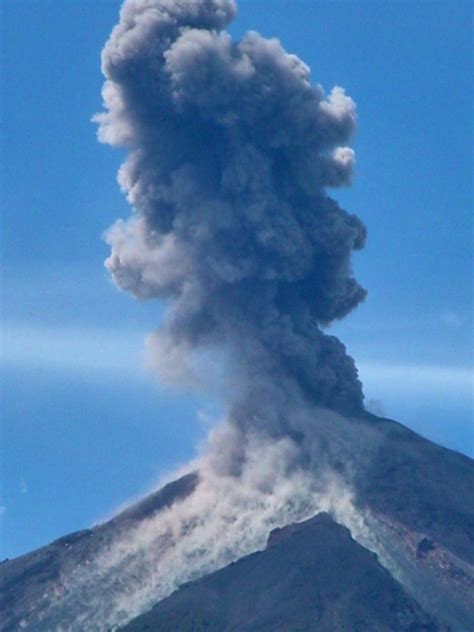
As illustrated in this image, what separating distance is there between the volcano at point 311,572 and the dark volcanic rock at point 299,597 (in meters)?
0.07

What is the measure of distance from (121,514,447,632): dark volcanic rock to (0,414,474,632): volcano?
0.07m

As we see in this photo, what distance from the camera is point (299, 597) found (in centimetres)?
6300

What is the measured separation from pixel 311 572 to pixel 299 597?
246 cm

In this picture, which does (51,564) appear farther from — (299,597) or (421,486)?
(421,486)

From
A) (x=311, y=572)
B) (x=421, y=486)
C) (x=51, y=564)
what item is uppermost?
(x=51, y=564)

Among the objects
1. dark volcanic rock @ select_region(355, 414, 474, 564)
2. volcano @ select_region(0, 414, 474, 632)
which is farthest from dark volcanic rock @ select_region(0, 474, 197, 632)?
dark volcanic rock @ select_region(355, 414, 474, 564)

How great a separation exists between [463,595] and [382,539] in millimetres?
6954

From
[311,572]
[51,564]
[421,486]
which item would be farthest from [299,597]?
[51,564]

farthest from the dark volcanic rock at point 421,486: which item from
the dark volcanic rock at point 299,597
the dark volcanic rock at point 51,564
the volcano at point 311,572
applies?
the dark volcanic rock at point 51,564

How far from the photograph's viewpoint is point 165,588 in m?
68.1

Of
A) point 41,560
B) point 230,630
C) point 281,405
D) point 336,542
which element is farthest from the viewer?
point 281,405

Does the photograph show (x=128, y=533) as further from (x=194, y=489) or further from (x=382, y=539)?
(x=382, y=539)

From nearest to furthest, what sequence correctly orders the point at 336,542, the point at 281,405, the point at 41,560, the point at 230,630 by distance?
the point at 230,630 < the point at 336,542 < the point at 41,560 < the point at 281,405

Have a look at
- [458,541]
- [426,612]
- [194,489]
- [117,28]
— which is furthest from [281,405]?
[117,28]
